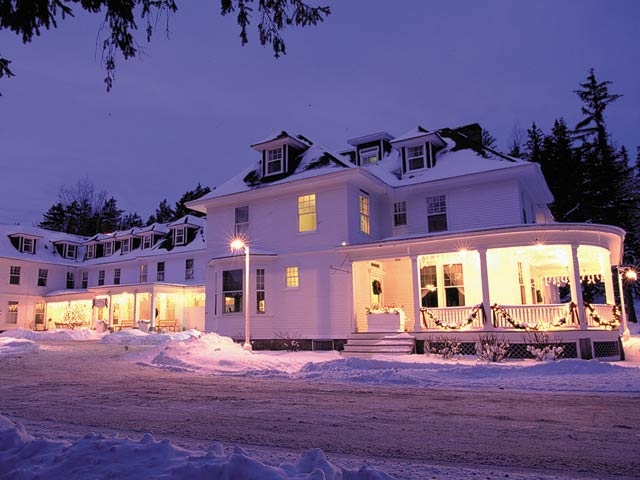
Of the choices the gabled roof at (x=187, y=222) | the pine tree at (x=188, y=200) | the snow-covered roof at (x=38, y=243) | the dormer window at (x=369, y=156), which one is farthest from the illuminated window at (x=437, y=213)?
the pine tree at (x=188, y=200)

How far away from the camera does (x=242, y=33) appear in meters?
5.74

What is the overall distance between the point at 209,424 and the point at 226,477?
3.63 m

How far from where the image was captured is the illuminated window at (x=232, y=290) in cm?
2234

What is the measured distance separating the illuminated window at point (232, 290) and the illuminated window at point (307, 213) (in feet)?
11.3

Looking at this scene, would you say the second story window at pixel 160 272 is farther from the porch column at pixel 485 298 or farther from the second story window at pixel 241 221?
the porch column at pixel 485 298

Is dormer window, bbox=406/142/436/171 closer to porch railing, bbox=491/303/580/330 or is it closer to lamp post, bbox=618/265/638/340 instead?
porch railing, bbox=491/303/580/330

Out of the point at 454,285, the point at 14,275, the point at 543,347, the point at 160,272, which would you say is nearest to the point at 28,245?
the point at 14,275

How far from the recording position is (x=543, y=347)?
15.7 meters

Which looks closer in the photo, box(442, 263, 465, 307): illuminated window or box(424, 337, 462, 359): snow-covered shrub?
box(424, 337, 462, 359): snow-covered shrub

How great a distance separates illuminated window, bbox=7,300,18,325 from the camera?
40.7m

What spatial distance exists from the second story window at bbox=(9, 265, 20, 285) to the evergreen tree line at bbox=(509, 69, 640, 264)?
42.3m

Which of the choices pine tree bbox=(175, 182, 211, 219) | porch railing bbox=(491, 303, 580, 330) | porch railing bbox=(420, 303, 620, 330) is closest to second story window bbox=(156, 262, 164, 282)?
pine tree bbox=(175, 182, 211, 219)

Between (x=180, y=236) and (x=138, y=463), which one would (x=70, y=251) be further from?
(x=138, y=463)

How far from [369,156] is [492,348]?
13121 mm
